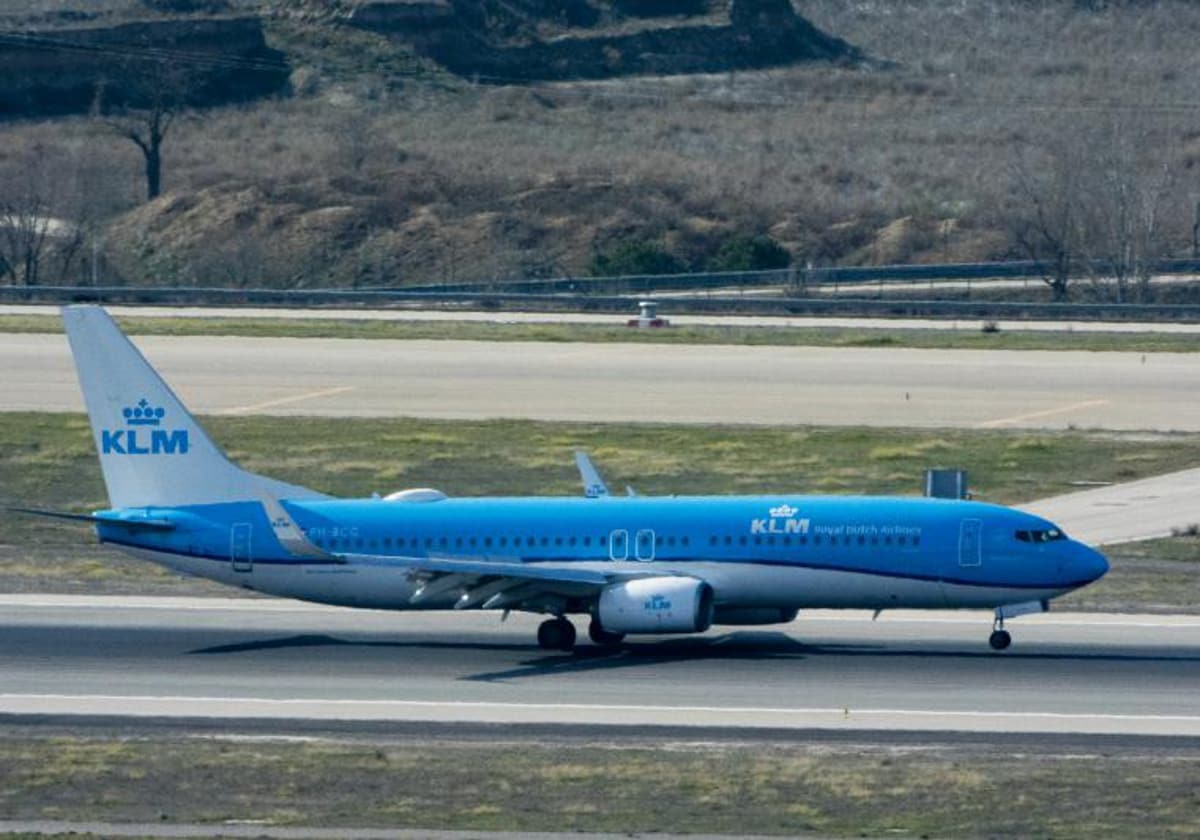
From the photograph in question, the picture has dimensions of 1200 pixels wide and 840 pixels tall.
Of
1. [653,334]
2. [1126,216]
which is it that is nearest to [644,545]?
[653,334]

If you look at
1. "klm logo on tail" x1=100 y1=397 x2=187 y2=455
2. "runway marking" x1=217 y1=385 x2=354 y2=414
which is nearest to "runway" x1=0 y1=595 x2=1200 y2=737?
"klm logo on tail" x1=100 y1=397 x2=187 y2=455

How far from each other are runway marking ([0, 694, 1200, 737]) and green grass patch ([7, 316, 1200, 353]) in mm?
62190

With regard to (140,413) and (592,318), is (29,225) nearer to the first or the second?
(592,318)

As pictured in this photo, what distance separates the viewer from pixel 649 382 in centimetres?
8806

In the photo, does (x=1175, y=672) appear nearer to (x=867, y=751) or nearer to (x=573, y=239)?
(x=867, y=751)

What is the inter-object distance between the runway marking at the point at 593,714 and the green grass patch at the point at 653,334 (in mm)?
62190

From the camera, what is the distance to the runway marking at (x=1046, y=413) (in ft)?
253

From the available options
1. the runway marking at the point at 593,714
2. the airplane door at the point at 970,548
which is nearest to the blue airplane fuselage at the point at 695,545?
the airplane door at the point at 970,548

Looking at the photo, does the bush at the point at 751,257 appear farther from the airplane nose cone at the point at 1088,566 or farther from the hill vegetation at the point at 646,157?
the airplane nose cone at the point at 1088,566

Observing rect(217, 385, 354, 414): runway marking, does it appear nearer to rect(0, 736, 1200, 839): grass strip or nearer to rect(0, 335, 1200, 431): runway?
rect(0, 335, 1200, 431): runway

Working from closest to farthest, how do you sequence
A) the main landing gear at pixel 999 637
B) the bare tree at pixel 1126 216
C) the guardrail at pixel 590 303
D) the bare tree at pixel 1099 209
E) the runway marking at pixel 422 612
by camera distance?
the main landing gear at pixel 999 637
the runway marking at pixel 422 612
the guardrail at pixel 590 303
the bare tree at pixel 1126 216
the bare tree at pixel 1099 209

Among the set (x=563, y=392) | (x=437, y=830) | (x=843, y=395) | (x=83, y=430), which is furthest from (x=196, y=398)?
(x=437, y=830)

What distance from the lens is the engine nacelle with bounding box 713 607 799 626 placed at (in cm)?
4316

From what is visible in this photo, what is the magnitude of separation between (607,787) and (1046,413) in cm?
5101
